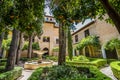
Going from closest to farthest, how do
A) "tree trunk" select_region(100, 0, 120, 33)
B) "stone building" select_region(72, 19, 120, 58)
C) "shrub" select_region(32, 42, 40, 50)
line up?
"tree trunk" select_region(100, 0, 120, 33) < "stone building" select_region(72, 19, 120, 58) < "shrub" select_region(32, 42, 40, 50)

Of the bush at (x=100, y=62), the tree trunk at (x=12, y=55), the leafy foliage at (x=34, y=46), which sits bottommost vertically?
the bush at (x=100, y=62)

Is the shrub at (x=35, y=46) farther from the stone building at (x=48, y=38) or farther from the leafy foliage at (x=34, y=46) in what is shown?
the stone building at (x=48, y=38)

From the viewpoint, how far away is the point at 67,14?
602cm

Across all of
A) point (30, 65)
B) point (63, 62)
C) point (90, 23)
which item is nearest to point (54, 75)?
point (63, 62)

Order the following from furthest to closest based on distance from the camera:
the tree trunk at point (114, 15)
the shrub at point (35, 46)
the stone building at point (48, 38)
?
the stone building at point (48, 38) < the shrub at point (35, 46) < the tree trunk at point (114, 15)

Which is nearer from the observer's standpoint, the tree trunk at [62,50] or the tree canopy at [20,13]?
the tree canopy at [20,13]

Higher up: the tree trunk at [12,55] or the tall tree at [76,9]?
the tall tree at [76,9]

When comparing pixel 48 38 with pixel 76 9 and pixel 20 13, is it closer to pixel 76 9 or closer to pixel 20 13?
pixel 76 9

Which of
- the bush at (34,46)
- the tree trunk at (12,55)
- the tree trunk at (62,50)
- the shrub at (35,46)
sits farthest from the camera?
the shrub at (35,46)

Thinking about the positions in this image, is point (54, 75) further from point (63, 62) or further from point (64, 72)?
point (63, 62)

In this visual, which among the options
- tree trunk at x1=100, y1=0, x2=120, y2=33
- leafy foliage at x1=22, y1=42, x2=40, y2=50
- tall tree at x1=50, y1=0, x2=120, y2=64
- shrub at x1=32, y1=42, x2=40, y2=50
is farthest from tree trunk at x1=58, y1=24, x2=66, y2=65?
shrub at x1=32, y1=42, x2=40, y2=50

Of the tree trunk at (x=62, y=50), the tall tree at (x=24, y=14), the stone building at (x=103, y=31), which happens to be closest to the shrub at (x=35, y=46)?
the stone building at (x=103, y=31)

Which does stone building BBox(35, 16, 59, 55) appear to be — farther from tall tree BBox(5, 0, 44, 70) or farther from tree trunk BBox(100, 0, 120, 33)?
tree trunk BBox(100, 0, 120, 33)

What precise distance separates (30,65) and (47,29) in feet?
65.8
